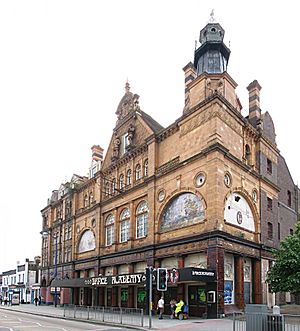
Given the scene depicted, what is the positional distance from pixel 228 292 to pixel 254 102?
17037mm

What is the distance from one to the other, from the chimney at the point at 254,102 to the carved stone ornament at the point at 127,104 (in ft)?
37.2

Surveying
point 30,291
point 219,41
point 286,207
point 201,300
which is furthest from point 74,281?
point 30,291

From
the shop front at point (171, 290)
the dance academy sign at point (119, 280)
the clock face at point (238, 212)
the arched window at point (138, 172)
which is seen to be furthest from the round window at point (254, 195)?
the dance academy sign at point (119, 280)

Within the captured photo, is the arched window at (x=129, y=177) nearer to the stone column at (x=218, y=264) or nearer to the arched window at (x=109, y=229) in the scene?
the arched window at (x=109, y=229)

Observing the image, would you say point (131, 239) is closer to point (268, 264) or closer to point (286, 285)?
point (268, 264)

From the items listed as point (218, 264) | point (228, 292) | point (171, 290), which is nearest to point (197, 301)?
point (228, 292)

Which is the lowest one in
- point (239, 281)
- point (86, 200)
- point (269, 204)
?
point (239, 281)

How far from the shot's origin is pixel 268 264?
3731 cm

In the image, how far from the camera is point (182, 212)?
3512 cm

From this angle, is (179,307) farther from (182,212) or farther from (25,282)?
(25,282)

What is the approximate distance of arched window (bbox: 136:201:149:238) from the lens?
4038 cm

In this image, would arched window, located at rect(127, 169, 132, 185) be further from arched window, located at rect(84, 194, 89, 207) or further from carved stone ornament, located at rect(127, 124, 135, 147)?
arched window, located at rect(84, 194, 89, 207)

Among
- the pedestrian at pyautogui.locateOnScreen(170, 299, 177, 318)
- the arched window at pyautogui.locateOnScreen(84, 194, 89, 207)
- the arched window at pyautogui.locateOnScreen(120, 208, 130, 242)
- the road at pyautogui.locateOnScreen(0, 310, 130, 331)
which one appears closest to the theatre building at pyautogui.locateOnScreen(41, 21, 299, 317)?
the arched window at pyautogui.locateOnScreen(120, 208, 130, 242)

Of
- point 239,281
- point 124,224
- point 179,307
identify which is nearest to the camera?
point 179,307
